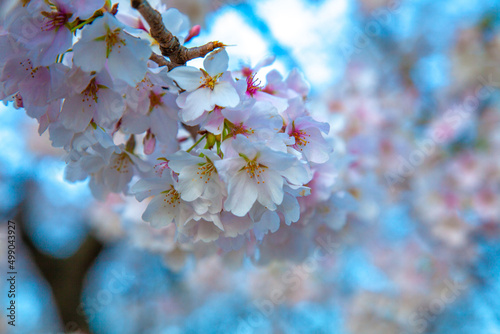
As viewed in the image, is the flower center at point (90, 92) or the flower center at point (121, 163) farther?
the flower center at point (121, 163)

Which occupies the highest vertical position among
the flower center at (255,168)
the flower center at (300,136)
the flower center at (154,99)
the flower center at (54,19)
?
the flower center at (54,19)

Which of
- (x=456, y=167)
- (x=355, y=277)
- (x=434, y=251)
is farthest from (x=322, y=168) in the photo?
(x=355, y=277)

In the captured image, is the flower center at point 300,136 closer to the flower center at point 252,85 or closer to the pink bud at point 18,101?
the flower center at point 252,85

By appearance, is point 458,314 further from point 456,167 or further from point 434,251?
point 456,167

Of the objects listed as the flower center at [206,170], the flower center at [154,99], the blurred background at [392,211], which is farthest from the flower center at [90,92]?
the blurred background at [392,211]

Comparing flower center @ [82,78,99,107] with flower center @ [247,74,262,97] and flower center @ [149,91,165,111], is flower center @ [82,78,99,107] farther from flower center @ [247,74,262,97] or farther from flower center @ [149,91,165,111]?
flower center @ [247,74,262,97]

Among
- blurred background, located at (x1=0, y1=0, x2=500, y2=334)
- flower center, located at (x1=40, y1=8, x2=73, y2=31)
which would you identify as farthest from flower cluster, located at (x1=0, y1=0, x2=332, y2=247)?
blurred background, located at (x1=0, y1=0, x2=500, y2=334)

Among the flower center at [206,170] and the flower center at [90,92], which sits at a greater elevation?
the flower center at [90,92]
